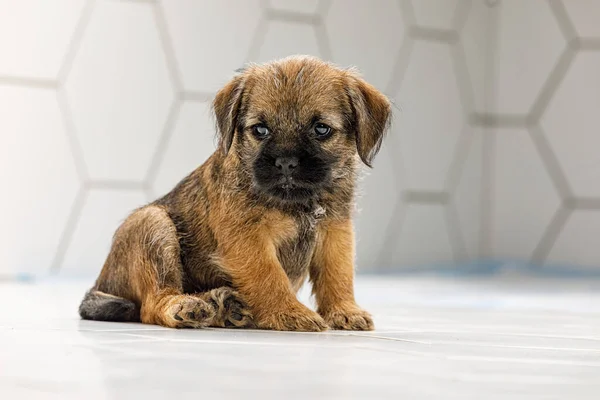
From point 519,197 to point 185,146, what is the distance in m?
1.52

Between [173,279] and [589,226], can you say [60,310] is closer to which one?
[173,279]

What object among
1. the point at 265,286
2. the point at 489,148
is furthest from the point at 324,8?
the point at 265,286

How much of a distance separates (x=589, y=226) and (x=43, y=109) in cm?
219

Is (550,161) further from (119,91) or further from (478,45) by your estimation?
(119,91)

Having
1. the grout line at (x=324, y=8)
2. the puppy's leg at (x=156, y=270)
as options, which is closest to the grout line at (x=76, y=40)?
the grout line at (x=324, y=8)

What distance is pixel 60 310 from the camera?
196 cm

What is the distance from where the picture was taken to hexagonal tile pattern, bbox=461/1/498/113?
4.03 meters

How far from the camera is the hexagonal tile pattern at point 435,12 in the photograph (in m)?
3.90

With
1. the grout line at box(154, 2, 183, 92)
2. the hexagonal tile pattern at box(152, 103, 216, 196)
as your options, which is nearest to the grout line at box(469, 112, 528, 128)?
the hexagonal tile pattern at box(152, 103, 216, 196)

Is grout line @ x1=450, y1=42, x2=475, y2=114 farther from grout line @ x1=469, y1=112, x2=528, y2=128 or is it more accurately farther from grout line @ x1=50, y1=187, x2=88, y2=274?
grout line @ x1=50, y1=187, x2=88, y2=274

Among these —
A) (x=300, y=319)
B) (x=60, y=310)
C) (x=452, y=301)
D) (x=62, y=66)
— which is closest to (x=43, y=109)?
(x=62, y=66)

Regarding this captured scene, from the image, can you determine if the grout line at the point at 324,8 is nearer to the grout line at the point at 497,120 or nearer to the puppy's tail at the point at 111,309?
the grout line at the point at 497,120

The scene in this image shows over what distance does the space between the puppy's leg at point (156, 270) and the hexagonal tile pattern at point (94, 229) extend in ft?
4.57

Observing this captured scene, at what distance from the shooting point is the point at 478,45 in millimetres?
4059
